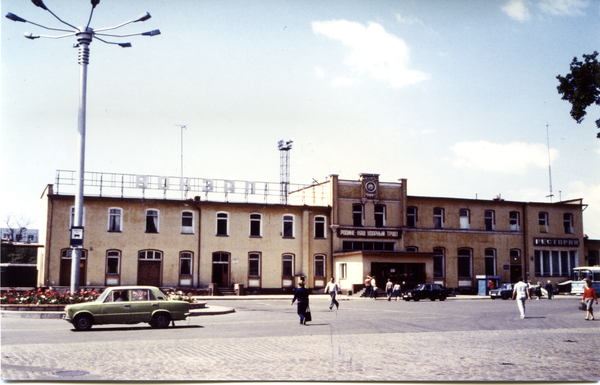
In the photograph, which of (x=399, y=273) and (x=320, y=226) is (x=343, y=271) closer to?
(x=320, y=226)

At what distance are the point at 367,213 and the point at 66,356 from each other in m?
40.2

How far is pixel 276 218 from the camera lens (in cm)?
4916

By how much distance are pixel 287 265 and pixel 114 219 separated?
44.6 ft

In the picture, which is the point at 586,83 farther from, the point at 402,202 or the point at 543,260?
the point at 543,260

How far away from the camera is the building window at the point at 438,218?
53125 millimetres

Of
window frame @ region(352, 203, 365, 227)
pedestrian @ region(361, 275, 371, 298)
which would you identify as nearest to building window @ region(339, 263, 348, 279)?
window frame @ region(352, 203, 365, 227)

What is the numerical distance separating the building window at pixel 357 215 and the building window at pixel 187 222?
13.2 meters

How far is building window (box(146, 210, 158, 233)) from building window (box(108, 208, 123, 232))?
1.93m

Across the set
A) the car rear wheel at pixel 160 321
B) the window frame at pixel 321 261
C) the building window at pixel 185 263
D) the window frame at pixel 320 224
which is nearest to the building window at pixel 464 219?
the window frame at pixel 320 224

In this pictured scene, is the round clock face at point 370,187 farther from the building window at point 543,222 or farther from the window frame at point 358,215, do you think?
the building window at point 543,222

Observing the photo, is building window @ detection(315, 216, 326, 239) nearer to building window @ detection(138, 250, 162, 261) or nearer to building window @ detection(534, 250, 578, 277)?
building window @ detection(138, 250, 162, 261)

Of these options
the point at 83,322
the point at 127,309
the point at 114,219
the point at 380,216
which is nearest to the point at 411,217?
the point at 380,216

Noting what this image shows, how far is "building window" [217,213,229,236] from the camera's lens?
47.5m

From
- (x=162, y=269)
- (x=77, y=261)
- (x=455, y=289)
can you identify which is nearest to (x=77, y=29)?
(x=77, y=261)
